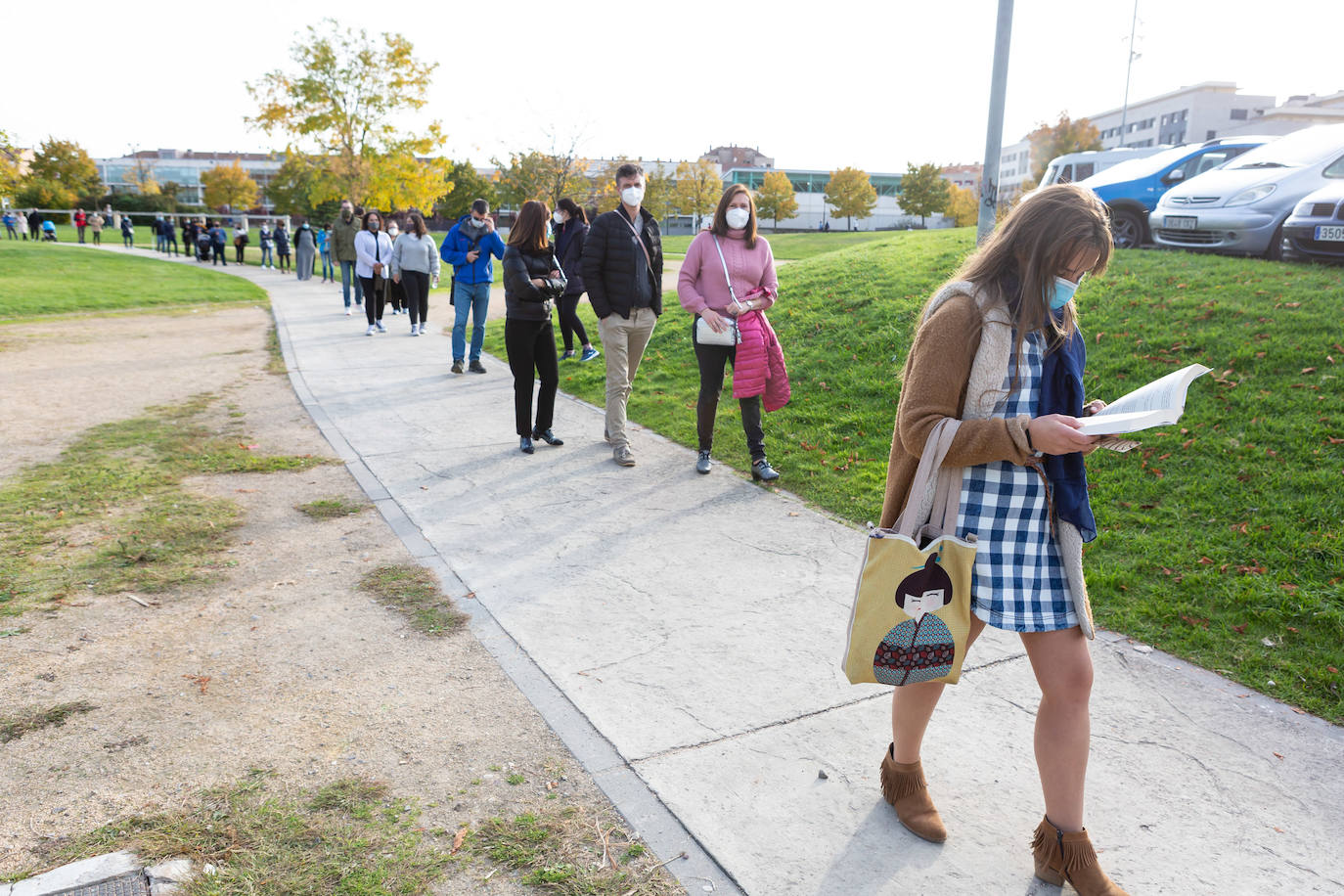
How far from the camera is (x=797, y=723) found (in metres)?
3.38

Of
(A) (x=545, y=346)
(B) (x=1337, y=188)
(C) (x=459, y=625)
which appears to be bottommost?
(C) (x=459, y=625)

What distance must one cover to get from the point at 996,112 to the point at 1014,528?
23.4ft

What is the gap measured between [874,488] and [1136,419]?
13.9 ft

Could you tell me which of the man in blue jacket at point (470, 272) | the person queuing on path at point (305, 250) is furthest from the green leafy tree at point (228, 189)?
the man in blue jacket at point (470, 272)

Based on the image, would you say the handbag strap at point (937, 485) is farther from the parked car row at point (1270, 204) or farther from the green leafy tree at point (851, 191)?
the green leafy tree at point (851, 191)

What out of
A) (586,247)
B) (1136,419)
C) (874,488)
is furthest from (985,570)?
(586,247)

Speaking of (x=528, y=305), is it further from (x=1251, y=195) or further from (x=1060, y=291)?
(x=1251, y=195)

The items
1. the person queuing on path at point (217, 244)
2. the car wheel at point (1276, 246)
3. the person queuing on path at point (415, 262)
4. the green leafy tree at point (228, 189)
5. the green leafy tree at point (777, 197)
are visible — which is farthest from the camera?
the green leafy tree at point (228, 189)

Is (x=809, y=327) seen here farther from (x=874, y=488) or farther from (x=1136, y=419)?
(x=1136, y=419)

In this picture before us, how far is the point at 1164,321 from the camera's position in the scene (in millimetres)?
8344

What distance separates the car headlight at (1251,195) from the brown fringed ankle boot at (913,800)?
11314 mm

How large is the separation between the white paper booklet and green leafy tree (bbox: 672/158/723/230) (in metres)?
70.7

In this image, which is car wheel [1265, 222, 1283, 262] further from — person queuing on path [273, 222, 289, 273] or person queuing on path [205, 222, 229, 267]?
person queuing on path [205, 222, 229, 267]

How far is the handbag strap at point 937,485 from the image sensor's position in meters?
2.41
